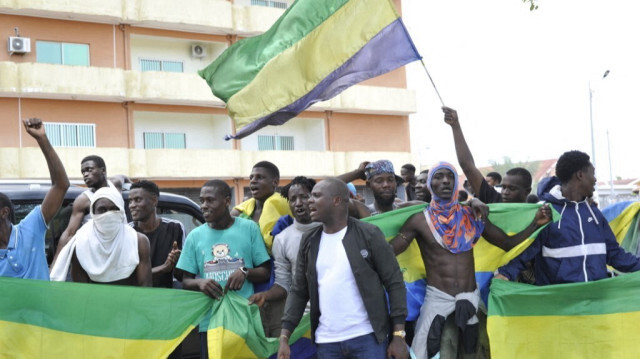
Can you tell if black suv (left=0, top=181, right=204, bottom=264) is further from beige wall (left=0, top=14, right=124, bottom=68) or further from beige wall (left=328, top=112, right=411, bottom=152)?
beige wall (left=328, top=112, right=411, bottom=152)

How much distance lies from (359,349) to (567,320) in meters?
1.95

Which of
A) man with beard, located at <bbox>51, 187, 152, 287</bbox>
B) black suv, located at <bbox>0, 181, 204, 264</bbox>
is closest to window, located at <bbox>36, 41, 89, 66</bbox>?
black suv, located at <bbox>0, 181, 204, 264</bbox>

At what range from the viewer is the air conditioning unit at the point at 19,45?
24.8m

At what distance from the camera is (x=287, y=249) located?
546 centimetres

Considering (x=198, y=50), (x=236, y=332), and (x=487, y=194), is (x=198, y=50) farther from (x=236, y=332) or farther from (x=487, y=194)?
(x=236, y=332)

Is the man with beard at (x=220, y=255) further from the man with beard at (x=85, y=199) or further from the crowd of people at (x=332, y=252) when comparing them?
the man with beard at (x=85, y=199)

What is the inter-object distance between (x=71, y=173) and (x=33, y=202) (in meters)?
20.4

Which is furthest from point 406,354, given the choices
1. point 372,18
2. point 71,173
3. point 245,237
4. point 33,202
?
point 71,173

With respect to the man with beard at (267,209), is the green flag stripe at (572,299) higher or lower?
lower

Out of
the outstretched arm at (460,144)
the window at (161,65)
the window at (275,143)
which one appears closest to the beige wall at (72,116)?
the window at (161,65)

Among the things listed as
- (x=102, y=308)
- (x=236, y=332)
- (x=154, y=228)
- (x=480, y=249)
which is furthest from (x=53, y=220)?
(x=480, y=249)

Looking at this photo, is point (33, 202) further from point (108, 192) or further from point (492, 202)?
point (492, 202)

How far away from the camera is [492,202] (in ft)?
20.1

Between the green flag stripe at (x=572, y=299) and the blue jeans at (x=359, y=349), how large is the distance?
1479mm
